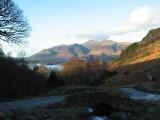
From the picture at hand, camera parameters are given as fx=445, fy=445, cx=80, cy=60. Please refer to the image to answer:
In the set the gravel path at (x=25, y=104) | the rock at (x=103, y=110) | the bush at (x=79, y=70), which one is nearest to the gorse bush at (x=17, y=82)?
the gravel path at (x=25, y=104)

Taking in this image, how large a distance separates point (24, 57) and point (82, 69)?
3258cm

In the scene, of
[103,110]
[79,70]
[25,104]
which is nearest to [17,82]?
[25,104]

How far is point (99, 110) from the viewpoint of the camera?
20453 millimetres

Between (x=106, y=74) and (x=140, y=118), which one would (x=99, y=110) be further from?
(x=106, y=74)

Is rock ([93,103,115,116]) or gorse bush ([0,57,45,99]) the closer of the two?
rock ([93,103,115,116])

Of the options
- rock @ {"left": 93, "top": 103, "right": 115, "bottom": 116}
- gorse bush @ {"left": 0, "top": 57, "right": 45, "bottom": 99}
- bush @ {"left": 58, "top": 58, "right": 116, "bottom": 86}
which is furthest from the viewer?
bush @ {"left": 58, "top": 58, "right": 116, "bottom": 86}

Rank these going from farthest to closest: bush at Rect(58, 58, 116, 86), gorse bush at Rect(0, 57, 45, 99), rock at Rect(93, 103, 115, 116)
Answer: bush at Rect(58, 58, 116, 86) < gorse bush at Rect(0, 57, 45, 99) < rock at Rect(93, 103, 115, 116)

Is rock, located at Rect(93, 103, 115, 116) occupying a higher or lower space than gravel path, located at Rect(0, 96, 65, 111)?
higher

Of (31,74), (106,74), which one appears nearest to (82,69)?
(106,74)

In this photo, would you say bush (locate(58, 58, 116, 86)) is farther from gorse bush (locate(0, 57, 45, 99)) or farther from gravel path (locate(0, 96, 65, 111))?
gravel path (locate(0, 96, 65, 111))

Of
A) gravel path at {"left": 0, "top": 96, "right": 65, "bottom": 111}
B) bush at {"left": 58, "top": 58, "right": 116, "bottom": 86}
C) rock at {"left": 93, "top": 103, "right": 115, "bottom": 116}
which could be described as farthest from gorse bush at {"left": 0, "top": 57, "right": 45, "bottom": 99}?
rock at {"left": 93, "top": 103, "right": 115, "bottom": 116}

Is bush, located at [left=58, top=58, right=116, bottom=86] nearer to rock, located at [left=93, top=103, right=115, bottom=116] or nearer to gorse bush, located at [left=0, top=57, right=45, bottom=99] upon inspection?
gorse bush, located at [left=0, top=57, right=45, bottom=99]

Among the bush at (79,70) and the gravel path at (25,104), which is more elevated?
the bush at (79,70)

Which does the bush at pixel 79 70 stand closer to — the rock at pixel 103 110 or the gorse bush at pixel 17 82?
the gorse bush at pixel 17 82
